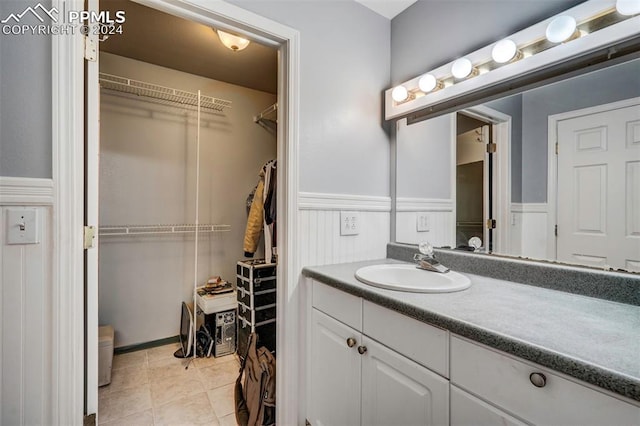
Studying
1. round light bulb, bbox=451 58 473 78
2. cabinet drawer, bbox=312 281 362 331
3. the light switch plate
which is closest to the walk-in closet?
cabinet drawer, bbox=312 281 362 331

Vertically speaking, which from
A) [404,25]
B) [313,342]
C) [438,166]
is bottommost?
[313,342]

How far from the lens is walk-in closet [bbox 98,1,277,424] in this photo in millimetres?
2113

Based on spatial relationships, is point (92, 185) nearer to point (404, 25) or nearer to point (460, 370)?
point (460, 370)

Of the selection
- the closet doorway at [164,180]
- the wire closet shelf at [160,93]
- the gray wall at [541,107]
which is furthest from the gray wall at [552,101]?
the wire closet shelf at [160,93]

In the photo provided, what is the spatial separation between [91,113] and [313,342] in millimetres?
1284

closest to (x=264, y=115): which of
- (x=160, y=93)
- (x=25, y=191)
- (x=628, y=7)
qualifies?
(x=160, y=93)

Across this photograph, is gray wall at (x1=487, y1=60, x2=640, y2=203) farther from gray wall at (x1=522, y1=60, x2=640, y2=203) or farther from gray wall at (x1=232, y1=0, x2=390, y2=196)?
gray wall at (x1=232, y1=0, x2=390, y2=196)

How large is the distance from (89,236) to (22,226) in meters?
0.17

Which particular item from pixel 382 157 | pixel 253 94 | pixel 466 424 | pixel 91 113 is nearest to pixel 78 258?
pixel 91 113

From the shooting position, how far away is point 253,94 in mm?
2939

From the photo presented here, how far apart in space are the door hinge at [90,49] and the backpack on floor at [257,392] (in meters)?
1.54

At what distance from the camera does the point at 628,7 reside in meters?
0.87

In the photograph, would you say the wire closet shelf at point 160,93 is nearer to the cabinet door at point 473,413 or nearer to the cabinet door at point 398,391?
the cabinet door at point 398,391

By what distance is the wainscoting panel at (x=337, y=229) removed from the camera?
57.2 inches
